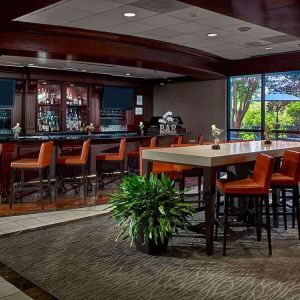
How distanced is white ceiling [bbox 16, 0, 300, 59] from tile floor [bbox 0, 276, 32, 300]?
131 inches

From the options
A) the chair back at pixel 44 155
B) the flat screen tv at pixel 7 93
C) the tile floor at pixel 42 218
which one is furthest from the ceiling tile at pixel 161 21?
the flat screen tv at pixel 7 93

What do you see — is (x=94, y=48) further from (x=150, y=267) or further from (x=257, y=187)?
(x=150, y=267)

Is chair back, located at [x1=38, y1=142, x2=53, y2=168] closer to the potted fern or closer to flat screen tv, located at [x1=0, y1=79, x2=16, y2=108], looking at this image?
the potted fern

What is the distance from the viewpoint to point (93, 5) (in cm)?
504

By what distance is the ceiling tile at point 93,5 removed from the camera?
4922 mm

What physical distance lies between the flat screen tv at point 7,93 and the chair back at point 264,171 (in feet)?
24.4

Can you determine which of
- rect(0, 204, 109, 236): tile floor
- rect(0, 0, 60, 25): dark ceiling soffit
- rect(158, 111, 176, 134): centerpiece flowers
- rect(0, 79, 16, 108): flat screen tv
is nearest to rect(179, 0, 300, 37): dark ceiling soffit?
rect(0, 0, 60, 25): dark ceiling soffit

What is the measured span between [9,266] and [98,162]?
3.68 metres

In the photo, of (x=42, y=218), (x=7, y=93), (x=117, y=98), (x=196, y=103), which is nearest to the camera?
(x=42, y=218)

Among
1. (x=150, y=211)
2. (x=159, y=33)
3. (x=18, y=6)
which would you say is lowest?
(x=150, y=211)

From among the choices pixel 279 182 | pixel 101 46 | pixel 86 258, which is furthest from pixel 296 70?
pixel 86 258

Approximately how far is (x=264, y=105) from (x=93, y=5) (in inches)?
233

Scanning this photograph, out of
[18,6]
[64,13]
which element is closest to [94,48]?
[64,13]

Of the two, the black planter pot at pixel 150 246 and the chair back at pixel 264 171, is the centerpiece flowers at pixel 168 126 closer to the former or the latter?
the chair back at pixel 264 171
